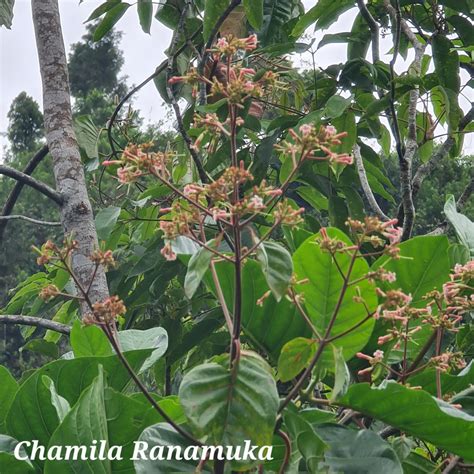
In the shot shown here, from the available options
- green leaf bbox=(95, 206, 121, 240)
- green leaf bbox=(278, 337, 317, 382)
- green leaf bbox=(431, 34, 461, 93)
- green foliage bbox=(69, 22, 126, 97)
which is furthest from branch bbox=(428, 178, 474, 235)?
green foliage bbox=(69, 22, 126, 97)

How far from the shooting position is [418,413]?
56 centimetres

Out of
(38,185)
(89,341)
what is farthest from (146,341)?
(38,185)

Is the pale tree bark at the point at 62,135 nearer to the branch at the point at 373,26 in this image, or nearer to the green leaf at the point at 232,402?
the branch at the point at 373,26

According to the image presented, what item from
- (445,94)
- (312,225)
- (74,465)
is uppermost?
(445,94)

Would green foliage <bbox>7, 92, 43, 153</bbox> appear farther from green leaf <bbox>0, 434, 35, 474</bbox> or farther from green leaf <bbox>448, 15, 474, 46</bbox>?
green leaf <bbox>0, 434, 35, 474</bbox>

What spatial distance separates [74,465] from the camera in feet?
1.85

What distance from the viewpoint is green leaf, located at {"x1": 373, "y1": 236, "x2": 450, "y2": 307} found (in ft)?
2.43

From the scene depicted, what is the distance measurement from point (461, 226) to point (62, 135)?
82 cm

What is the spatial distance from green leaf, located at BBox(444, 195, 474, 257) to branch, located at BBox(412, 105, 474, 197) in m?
0.42

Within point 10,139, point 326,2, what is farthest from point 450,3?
point 10,139

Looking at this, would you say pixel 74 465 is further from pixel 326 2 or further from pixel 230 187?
pixel 326 2

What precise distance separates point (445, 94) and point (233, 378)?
0.91 m

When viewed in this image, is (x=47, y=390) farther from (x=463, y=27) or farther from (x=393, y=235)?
(x=463, y=27)

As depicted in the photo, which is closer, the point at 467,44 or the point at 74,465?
the point at 74,465
